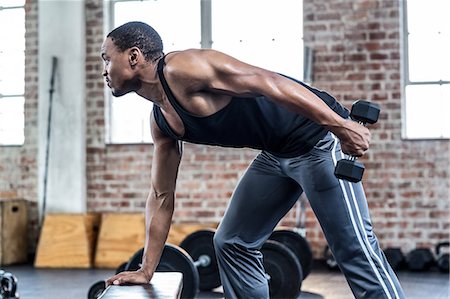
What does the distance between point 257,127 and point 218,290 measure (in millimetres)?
2580

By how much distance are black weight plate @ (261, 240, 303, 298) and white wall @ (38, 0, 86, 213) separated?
2.49 meters

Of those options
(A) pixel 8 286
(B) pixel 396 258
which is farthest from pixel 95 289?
(B) pixel 396 258

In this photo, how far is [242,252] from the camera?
90.3 inches

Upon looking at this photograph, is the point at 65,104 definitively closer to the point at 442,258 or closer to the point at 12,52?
the point at 12,52

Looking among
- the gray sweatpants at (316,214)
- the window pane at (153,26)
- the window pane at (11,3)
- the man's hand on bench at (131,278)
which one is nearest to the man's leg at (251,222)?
the gray sweatpants at (316,214)

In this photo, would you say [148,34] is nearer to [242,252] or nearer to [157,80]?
[157,80]

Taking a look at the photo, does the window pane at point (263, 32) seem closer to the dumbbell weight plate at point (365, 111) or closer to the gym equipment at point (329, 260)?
the gym equipment at point (329, 260)

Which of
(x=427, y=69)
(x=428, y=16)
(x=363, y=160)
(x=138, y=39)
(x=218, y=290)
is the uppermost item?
(x=428, y=16)

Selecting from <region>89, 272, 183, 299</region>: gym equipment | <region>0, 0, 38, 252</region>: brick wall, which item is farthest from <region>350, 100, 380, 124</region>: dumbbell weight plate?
<region>0, 0, 38, 252</region>: brick wall

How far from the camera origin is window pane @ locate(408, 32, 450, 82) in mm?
5516

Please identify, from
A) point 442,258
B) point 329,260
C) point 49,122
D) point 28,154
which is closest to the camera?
point 442,258

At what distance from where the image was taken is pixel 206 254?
14.0 feet

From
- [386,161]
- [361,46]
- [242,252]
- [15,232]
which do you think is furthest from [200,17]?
[242,252]

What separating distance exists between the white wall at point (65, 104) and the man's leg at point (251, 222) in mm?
3832
